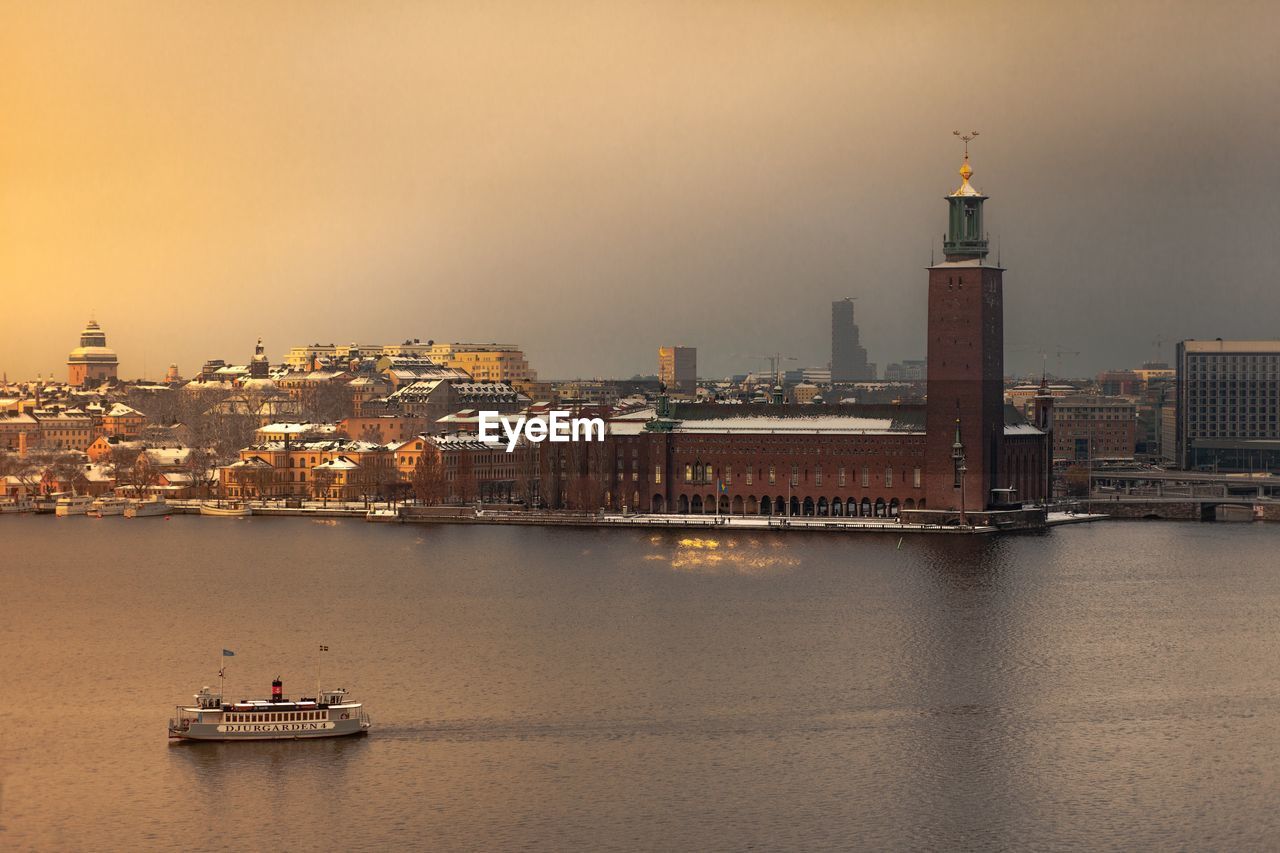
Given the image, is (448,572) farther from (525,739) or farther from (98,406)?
(98,406)

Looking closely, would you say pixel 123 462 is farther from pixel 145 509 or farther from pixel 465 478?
pixel 465 478

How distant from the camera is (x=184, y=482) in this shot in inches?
3191

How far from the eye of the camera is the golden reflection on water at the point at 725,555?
49281 millimetres

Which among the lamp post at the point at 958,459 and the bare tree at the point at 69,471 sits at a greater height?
the lamp post at the point at 958,459

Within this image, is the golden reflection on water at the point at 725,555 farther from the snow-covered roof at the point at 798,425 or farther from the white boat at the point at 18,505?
the white boat at the point at 18,505

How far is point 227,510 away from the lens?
71562 millimetres

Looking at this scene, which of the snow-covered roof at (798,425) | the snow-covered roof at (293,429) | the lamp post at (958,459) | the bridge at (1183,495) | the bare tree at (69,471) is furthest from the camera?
the snow-covered roof at (293,429)

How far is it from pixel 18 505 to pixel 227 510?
1128 centimetres

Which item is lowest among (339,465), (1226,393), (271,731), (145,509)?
(271,731)

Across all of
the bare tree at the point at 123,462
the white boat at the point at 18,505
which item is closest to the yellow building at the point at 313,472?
the bare tree at the point at 123,462

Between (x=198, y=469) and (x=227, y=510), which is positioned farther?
(x=198, y=469)

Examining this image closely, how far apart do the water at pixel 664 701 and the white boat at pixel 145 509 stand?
67.1 feet

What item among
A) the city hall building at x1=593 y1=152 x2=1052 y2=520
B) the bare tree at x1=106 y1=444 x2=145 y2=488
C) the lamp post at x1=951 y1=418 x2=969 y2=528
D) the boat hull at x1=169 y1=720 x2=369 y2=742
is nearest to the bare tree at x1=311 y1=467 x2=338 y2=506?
the bare tree at x1=106 y1=444 x2=145 y2=488

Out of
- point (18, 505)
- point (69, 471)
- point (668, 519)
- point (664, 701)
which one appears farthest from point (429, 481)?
point (664, 701)
